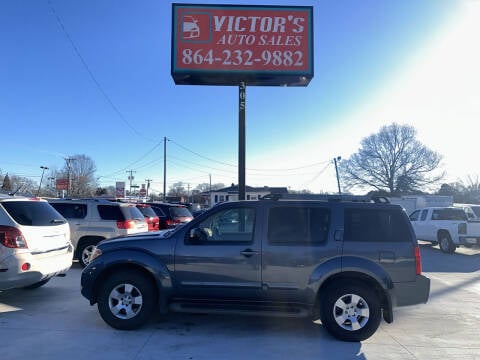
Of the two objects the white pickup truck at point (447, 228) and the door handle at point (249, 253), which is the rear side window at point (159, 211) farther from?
the white pickup truck at point (447, 228)

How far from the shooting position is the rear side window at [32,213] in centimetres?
Result: 615

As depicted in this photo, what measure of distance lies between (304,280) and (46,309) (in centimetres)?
418

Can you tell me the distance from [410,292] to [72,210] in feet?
27.4

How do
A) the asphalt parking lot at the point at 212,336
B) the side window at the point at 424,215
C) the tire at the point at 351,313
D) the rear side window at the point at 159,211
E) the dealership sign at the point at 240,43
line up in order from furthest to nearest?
the side window at the point at 424,215, the rear side window at the point at 159,211, the dealership sign at the point at 240,43, the tire at the point at 351,313, the asphalt parking lot at the point at 212,336

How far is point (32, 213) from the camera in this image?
650 centimetres

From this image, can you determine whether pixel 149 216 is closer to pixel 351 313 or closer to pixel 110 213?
pixel 110 213

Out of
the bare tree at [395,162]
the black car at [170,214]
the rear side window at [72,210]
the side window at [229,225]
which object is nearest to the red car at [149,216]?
the black car at [170,214]

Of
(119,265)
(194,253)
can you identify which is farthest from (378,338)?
(119,265)

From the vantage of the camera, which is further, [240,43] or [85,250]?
[240,43]

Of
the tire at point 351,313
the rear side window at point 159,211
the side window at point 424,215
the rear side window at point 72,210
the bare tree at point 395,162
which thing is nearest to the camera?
the tire at point 351,313

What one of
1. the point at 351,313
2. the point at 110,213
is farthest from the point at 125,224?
the point at 351,313

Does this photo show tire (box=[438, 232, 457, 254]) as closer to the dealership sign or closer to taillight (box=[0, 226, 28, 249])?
Result: the dealership sign

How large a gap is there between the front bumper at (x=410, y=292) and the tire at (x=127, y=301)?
324cm

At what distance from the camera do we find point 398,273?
5.12 meters
